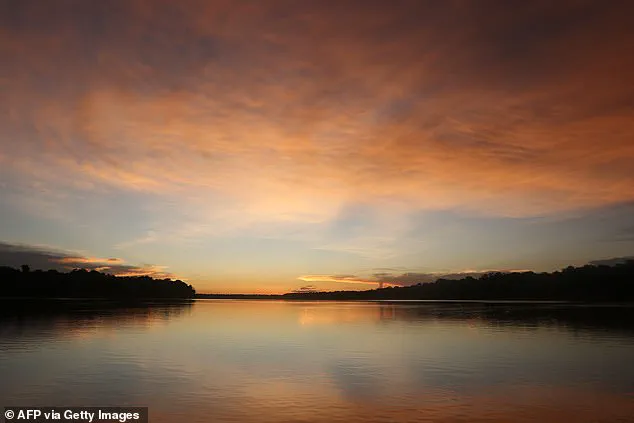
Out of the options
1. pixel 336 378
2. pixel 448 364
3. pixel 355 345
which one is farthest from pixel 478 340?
pixel 336 378

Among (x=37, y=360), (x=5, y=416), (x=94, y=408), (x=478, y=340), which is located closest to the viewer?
(x=5, y=416)

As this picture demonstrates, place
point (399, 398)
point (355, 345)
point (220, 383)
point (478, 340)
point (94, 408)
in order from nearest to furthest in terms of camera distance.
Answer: point (94, 408) < point (399, 398) < point (220, 383) < point (355, 345) < point (478, 340)

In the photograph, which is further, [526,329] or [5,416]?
[526,329]

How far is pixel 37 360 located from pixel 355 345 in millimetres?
26470

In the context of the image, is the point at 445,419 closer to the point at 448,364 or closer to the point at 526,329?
the point at 448,364

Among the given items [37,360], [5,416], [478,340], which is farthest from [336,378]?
[478,340]

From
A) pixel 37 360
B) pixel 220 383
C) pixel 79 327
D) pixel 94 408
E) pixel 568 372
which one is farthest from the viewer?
pixel 79 327

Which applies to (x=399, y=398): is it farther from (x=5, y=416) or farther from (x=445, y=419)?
(x=5, y=416)

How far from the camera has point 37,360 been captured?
1510 inches

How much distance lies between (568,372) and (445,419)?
662 inches

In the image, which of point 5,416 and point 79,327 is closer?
point 5,416

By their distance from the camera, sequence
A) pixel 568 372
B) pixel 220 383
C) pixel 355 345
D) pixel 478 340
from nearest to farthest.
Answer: pixel 220 383 → pixel 568 372 → pixel 355 345 → pixel 478 340

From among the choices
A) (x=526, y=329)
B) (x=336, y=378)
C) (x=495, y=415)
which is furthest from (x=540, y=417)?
(x=526, y=329)

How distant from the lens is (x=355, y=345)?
51750mm
